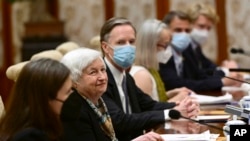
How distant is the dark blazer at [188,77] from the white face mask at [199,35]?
303mm

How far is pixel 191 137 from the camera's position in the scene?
3.23 meters

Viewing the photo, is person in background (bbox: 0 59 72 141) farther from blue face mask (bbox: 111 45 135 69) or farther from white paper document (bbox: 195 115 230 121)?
white paper document (bbox: 195 115 230 121)

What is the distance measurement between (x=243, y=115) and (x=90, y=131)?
0.67m

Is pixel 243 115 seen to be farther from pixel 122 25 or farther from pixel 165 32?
pixel 165 32

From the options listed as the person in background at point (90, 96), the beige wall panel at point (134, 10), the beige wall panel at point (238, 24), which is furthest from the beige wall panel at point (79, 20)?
the person in background at point (90, 96)

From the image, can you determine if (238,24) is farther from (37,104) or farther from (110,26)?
(37,104)

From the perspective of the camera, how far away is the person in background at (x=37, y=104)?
2549 millimetres

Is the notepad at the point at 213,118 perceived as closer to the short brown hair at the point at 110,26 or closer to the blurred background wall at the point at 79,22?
the short brown hair at the point at 110,26

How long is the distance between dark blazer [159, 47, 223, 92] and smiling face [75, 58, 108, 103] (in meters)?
1.88

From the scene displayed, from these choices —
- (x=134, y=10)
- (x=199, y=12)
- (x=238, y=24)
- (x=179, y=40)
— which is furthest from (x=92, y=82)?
(x=134, y=10)

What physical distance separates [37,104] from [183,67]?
136 inches

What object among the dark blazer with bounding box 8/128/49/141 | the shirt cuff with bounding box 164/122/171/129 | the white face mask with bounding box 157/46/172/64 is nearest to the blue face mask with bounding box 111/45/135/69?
the shirt cuff with bounding box 164/122/171/129

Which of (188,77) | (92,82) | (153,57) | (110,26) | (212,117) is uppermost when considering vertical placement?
(110,26)

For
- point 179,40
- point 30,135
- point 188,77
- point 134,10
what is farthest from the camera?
point 134,10
